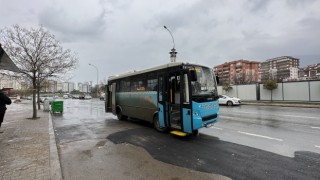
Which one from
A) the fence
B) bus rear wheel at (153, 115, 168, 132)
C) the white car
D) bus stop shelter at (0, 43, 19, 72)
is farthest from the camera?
the fence

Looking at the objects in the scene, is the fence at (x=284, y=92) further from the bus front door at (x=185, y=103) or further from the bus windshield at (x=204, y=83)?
the bus front door at (x=185, y=103)

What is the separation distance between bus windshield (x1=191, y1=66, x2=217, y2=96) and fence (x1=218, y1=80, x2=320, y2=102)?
85.0 feet

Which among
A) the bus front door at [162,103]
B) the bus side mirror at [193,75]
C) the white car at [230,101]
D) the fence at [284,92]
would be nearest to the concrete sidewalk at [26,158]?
the bus front door at [162,103]

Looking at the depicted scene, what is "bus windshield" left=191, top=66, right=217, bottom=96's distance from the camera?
28.4ft

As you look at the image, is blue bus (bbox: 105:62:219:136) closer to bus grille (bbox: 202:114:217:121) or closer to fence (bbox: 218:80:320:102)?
bus grille (bbox: 202:114:217:121)

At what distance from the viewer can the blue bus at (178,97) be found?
27.8ft

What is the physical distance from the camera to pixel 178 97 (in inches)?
357

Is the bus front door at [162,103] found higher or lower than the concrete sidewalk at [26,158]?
higher

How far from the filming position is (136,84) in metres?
12.5

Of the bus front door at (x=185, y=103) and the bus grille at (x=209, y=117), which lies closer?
the bus front door at (x=185, y=103)

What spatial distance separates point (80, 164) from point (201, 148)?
3631 millimetres

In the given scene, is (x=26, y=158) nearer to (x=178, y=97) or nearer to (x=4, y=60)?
(x=4, y=60)

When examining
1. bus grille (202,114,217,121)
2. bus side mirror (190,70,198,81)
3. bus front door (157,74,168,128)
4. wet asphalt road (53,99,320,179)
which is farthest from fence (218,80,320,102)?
bus side mirror (190,70,198,81)

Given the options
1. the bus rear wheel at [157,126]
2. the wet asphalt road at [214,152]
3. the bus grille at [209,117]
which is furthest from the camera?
the bus rear wheel at [157,126]
